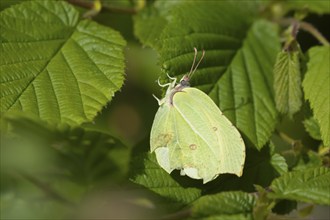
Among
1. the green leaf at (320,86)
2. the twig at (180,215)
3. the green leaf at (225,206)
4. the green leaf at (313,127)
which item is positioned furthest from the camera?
the green leaf at (313,127)

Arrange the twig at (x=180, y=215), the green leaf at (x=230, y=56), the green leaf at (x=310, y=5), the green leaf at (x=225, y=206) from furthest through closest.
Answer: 1. the green leaf at (x=310, y=5)
2. the green leaf at (x=230, y=56)
3. the twig at (x=180, y=215)
4. the green leaf at (x=225, y=206)

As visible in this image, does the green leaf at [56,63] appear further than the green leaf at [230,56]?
No

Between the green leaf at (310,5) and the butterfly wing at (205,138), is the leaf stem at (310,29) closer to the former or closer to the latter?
the green leaf at (310,5)

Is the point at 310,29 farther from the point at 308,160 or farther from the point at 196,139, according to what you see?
the point at 196,139

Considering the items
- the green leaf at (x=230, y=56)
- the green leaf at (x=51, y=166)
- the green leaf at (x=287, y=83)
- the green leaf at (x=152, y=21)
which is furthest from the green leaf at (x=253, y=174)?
the green leaf at (x=152, y=21)

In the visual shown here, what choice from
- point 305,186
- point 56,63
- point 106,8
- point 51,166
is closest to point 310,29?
point 106,8

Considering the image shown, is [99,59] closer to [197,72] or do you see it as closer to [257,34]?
[197,72]

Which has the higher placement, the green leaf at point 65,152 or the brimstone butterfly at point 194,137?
the brimstone butterfly at point 194,137
